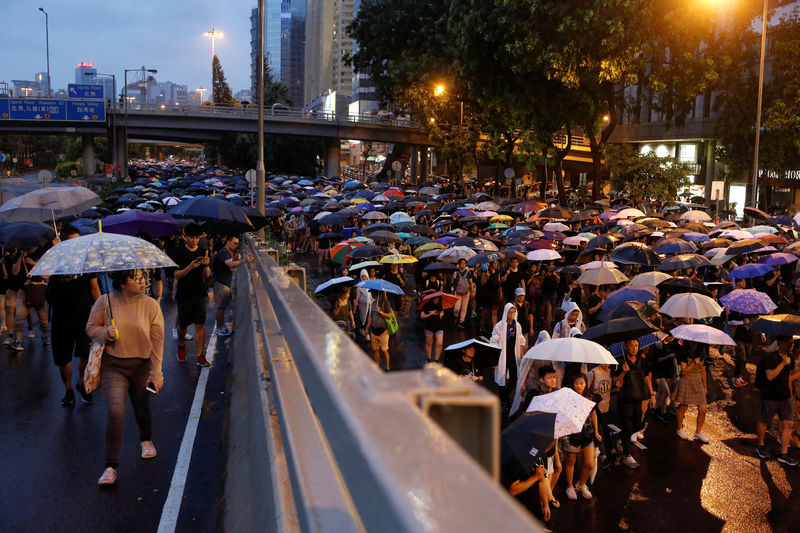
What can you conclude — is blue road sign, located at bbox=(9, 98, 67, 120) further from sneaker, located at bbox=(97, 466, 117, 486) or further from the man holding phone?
sneaker, located at bbox=(97, 466, 117, 486)

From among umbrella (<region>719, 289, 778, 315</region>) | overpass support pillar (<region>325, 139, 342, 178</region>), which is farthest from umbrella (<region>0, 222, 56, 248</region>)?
overpass support pillar (<region>325, 139, 342, 178</region>)

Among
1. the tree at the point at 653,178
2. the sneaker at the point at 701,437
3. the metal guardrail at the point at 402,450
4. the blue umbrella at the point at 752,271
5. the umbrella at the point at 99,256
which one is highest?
the tree at the point at 653,178

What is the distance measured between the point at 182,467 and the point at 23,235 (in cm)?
702

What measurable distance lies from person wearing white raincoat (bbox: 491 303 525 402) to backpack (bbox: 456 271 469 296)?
191 inches

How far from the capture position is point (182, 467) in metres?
7.33

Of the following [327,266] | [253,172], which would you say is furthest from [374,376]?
[253,172]

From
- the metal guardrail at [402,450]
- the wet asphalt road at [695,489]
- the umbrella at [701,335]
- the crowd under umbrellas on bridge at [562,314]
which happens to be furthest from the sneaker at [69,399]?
the metal guardrail at [402,450]

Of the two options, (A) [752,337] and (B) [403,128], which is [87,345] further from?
(B) [403,128]

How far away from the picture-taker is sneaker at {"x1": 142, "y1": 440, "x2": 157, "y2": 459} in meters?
7.54

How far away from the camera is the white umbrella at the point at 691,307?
1146 cm

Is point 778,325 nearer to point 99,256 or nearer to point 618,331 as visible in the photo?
point 618,331

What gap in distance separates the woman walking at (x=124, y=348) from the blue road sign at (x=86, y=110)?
64778 mm

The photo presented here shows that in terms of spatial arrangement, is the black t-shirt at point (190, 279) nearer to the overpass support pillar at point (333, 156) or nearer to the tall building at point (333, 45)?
the overpass support pillar at point (333, 156)

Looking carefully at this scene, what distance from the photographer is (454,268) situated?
15.8m
